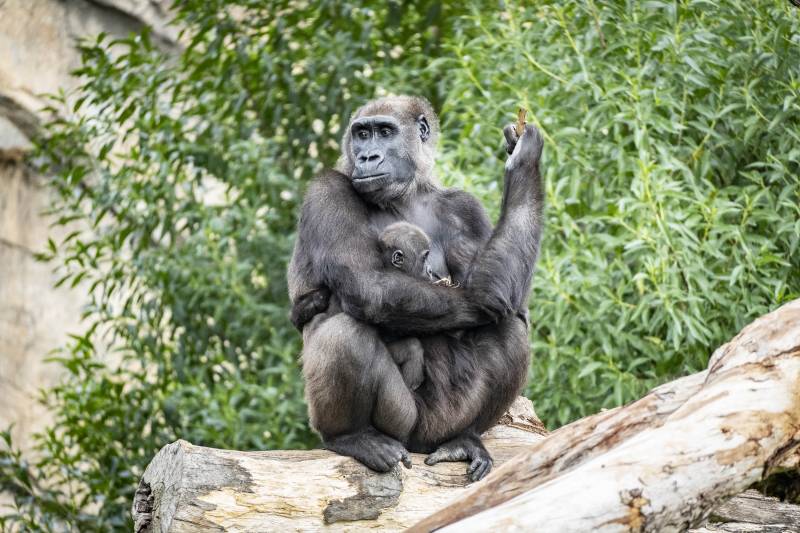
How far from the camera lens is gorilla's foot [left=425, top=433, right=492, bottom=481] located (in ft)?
13.7

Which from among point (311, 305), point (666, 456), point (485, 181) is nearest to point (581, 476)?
point (666, 456)

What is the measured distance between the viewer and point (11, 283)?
403 inches

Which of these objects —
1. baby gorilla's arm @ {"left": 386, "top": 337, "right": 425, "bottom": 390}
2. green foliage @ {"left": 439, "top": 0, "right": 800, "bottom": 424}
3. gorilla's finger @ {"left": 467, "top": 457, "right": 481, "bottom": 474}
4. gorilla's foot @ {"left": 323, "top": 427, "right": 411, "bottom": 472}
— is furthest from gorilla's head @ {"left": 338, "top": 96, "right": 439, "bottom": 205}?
gorilla's finger @ {"left": 467, "top": 457, "right": 481, "bottom": 474}

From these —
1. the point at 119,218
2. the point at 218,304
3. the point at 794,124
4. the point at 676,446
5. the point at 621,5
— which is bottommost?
the point at 218,304

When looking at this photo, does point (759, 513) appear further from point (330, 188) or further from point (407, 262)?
point (330, 188)

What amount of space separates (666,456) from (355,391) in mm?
1629

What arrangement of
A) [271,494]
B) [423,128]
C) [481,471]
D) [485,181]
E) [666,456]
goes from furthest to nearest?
1. [485,181]
2. [423,128]
3. [481,471]
4. [271,494]
5. [666,456]

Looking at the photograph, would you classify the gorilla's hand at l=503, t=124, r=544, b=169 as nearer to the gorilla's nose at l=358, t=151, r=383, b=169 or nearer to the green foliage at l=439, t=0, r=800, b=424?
the gorilla's nose at l=358, t=151, r=383, b=169

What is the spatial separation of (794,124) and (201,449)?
379 cm

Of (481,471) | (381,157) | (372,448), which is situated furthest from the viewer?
(381,157)

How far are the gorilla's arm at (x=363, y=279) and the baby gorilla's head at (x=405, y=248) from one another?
1.8 inches

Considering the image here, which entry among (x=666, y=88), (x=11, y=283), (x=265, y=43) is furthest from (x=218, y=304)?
(x=11, y=283)

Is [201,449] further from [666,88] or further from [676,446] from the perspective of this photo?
[666,88]

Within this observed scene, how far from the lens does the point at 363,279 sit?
425cm
